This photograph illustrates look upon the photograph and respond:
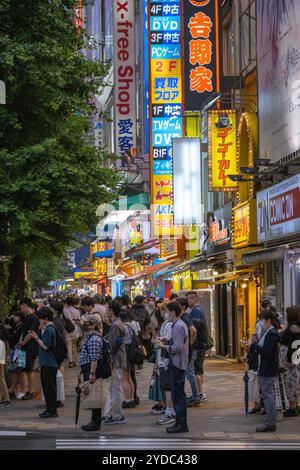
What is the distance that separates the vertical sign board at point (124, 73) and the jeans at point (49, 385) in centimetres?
3047

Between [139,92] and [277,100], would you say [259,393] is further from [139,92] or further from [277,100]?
[139,92]

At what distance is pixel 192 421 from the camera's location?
54.6 ft

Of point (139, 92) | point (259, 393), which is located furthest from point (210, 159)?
point (139, 92)

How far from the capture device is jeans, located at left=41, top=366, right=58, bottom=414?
1761cm

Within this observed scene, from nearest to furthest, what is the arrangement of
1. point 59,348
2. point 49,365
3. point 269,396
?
point 269,396 → point 49,365 → point 59,348

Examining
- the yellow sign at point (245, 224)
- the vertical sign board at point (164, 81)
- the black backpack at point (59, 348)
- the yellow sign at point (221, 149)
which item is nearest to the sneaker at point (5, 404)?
the black backpack at point (59, 348)

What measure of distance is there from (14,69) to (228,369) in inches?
390

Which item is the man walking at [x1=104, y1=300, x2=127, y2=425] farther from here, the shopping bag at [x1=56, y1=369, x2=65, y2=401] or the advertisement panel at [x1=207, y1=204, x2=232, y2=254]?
the advertisement panel at [x1=207, y1=204, x2=232, y2=254]

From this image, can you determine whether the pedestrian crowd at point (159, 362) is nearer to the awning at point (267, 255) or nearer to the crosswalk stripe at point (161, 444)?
the crosswalk stripe at point (161, 444)

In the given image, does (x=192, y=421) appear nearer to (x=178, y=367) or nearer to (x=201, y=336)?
(x=178, y=367)

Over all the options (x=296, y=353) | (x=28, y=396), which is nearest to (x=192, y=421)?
(x=296, y=353)

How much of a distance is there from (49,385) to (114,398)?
5.00 ft

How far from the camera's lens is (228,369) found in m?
27.9

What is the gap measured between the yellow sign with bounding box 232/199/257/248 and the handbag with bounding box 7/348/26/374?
815 cm
